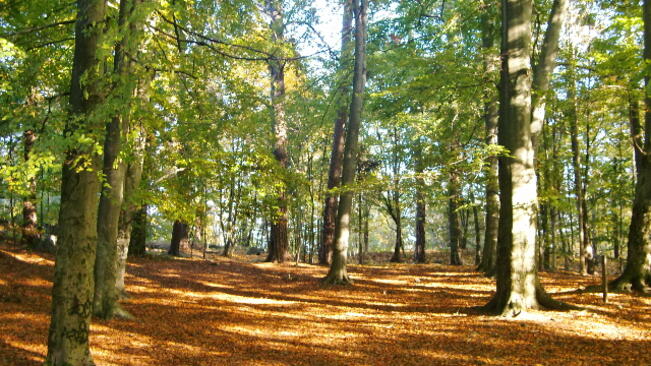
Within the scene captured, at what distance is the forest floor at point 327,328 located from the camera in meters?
5.73

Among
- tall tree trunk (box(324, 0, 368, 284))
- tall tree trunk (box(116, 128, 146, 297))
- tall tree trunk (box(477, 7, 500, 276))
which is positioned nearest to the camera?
tall tree trunk (box(116, 128, 146, 297))

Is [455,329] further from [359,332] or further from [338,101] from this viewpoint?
[338,101]

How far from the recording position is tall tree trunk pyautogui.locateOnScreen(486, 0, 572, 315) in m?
7.73

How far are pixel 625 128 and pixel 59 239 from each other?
21.2 m

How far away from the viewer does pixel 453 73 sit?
8.39 m

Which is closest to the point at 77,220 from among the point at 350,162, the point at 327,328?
the point at 327,328

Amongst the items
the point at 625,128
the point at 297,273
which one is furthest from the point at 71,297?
the point at 625,128

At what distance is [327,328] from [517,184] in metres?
4.31

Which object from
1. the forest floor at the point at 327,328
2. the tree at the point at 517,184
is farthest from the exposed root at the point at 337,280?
the tree at the point at 517,184

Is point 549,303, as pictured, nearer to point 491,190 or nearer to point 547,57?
point 547,57

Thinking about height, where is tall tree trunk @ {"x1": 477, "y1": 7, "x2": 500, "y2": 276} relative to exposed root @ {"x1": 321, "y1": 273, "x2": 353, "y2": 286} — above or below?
above

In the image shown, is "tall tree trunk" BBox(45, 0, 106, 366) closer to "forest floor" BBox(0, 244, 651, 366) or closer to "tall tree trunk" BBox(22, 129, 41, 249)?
"forest floor" BBox(0, 244, 651, 366)

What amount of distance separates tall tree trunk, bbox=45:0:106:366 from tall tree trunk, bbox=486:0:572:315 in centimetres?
668

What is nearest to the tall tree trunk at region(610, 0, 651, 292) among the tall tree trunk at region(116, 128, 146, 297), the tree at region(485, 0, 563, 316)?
the tree at region(485, 0, 563, 316)
